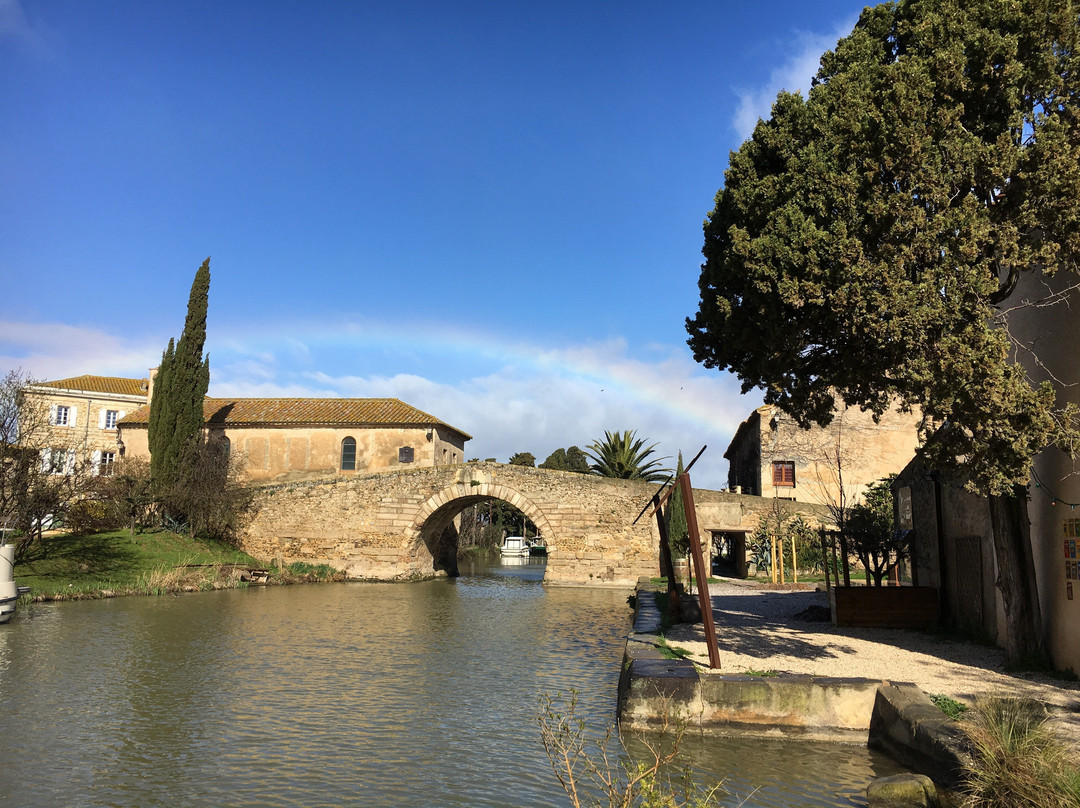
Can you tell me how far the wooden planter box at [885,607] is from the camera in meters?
11.8

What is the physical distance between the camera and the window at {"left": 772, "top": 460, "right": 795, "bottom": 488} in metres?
29.4

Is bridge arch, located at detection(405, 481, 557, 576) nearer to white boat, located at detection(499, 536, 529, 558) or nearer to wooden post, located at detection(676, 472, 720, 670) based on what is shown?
wooden post, located at detection(676, 472, 720, 670)

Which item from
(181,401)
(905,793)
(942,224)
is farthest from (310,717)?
(181,401)

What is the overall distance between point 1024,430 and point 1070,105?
3.30 m

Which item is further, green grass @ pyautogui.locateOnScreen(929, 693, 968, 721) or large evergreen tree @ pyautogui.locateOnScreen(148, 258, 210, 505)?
large evergreen tree @ pyautogui.locateOnScreen(148, 258, 210, 505)

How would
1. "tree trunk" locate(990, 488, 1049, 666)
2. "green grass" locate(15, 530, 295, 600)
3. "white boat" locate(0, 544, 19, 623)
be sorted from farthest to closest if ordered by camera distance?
1. "green grass" locate(15, 530, 295, 600)
2. "white boat" locate(0, 544, 19, 623)
3. "tree trunk" locate(990, 488, 1049, 666)

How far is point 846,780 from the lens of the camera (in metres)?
6.20

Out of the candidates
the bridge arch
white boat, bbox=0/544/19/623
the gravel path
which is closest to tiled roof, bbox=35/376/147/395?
the bridge arch

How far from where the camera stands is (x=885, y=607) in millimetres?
12016

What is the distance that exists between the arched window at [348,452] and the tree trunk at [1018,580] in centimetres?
2654

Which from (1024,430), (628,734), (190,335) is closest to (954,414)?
(1024,430)

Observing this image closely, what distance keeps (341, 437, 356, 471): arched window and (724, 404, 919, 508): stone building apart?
53.4ft

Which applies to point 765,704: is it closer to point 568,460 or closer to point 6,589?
point 6,589

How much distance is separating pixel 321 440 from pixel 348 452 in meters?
1.22
